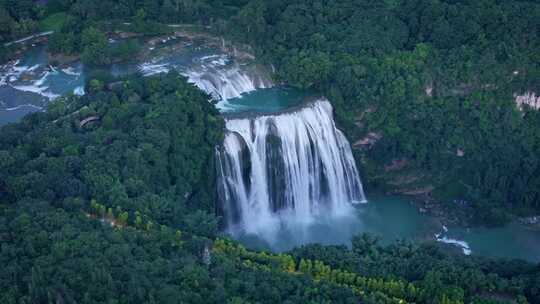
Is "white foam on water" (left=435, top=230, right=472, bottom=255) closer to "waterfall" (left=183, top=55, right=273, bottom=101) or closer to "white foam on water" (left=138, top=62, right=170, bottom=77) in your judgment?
"waterfall" (left=183, top=55, right=273, bottom=101)

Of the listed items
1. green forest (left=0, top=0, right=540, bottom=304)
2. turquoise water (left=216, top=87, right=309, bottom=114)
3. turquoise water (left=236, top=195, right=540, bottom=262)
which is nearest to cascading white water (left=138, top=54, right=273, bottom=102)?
turquoise water (left=216, top=87, right=309, bottom=114)

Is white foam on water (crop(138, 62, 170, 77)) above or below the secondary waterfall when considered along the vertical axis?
above

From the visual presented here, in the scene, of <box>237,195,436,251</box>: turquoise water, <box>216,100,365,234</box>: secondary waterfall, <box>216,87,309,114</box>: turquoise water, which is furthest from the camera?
<box>216,87,309,114</box>: turquoise water

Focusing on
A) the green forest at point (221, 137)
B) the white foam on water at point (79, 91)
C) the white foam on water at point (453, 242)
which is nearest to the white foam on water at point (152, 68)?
the green forest at point (221, 137)

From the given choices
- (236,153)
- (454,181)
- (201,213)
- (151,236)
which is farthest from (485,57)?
(151,236)

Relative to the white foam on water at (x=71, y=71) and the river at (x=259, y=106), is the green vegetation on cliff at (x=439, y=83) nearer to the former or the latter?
the river at (x=259, y=106)

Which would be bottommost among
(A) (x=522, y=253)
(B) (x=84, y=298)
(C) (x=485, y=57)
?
(A) (x=522, y=253)

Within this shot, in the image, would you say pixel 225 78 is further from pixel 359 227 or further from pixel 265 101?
pixel 359 227

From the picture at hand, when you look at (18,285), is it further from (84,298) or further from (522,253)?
(522,253)
